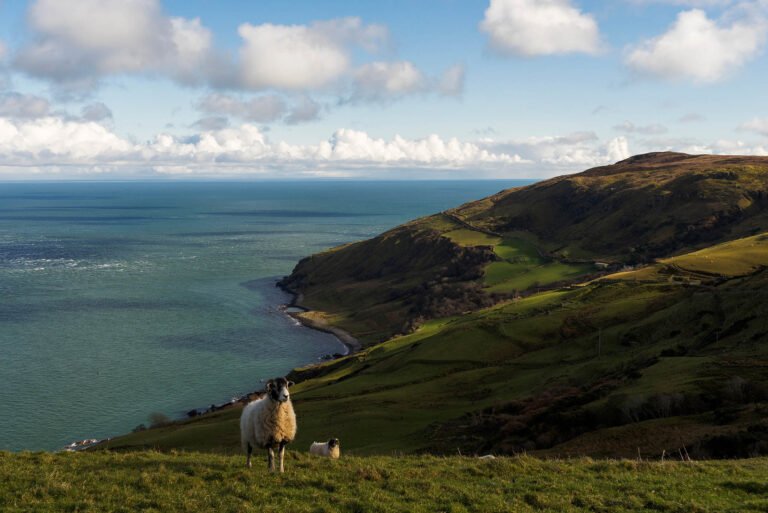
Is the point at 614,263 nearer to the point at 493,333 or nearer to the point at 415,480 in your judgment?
the point at 493,333

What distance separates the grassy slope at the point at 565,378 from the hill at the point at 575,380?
19cm

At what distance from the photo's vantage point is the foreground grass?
58.5 ft

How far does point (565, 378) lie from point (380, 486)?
4469cm

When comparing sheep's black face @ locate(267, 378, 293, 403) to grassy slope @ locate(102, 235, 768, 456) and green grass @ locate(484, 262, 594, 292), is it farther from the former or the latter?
green grass @ locate(484, 262, 594, 292)

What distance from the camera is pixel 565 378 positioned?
60.2m

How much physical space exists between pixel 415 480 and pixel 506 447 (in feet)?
63.3

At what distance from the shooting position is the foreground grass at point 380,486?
17.8 m

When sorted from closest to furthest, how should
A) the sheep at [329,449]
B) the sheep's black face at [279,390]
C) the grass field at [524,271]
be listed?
the sheep's black face at [279,390] < the sheep at [329,449] < the grass field at [524,271]

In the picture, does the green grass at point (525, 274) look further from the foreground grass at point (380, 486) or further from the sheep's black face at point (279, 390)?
the sheep's black face at point (279, 390)

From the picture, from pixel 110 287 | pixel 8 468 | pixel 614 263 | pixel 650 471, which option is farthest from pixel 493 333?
pixel 110 287

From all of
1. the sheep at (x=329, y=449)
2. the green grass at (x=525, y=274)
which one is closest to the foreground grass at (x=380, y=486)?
the sheep at (x=329, y=449)

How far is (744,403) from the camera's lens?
3709cm

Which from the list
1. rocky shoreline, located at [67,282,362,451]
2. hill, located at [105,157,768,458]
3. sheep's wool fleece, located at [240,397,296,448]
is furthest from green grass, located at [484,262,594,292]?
sheep's wool fleece, located at [240,397,296,448]

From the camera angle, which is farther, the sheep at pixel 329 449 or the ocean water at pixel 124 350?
the ocean water at pixel 124 350
